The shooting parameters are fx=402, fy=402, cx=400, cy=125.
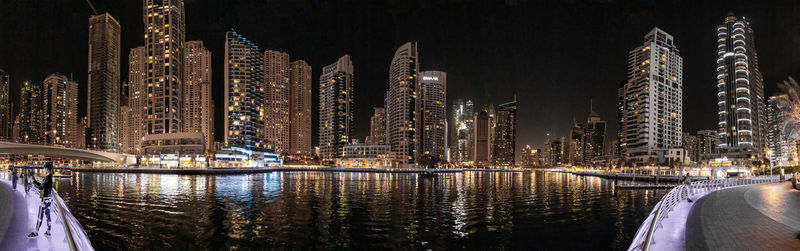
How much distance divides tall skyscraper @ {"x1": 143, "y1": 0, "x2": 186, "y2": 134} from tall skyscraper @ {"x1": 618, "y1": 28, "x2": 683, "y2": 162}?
638 ft

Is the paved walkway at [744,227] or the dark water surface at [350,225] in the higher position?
the paved walkway at [744,227]

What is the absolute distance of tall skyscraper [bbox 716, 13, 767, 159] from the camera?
160500mm

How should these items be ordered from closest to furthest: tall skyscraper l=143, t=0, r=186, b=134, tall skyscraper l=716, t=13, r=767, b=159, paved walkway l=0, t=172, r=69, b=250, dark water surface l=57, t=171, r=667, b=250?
paved walkway l=0, t=172, r=69, b=250
dark water surface l=57, t=171, r=667, b=250
tall skyscraper l=716, t=13, r=767, b=159
tall skyscraper l=143, t=0, r=186, b=134

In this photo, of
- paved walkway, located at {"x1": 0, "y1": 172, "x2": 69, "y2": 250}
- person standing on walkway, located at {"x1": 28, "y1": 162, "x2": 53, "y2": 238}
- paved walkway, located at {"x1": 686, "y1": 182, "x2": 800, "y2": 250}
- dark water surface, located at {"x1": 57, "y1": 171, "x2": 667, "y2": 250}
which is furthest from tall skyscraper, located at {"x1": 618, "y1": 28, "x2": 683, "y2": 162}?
person standing on walkway, located at {"x1": 28, "y1": 162, "x2": 53, "y2": 238}

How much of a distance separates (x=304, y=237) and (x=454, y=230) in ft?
24.0

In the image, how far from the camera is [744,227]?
48.8 feet

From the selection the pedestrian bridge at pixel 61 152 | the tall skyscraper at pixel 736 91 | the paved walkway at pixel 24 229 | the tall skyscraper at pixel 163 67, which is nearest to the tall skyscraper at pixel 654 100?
the tall skyscraper at pixel 736 91

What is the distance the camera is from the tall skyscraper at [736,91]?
16050 centimetres

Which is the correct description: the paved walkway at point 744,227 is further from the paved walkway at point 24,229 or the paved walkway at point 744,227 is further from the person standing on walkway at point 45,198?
the person standing on walkway at point 45,198

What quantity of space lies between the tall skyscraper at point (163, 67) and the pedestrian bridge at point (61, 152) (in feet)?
89.4

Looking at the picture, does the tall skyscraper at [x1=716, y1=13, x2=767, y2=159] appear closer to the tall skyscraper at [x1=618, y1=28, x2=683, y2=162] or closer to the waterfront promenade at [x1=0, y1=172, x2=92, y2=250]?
the tall skyscraper at [x1=618, y1=28, x2=683, y2=162]

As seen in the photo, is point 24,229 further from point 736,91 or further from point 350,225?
point 736,91

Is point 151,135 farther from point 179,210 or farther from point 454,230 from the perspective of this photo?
point 454,230

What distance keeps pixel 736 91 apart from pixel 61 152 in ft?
793
